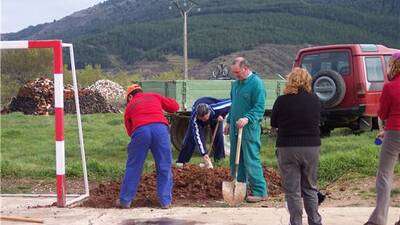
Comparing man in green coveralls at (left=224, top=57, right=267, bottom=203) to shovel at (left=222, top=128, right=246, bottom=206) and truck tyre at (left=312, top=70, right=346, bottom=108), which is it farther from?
truck tyre at (left=312, top=70, right=346, bottom=108)

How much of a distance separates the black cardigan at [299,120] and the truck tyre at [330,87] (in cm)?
717

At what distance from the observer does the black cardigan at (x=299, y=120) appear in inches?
278

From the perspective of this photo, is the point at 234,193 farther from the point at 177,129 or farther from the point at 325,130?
the point at 325,130

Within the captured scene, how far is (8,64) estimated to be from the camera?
52.8 metres

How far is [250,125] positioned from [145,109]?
1290 mm

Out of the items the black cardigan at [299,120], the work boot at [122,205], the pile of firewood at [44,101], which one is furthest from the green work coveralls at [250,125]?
the pile of firewood at [44,101]

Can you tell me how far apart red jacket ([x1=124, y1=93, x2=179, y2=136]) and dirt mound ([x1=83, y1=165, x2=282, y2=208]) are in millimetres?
1003

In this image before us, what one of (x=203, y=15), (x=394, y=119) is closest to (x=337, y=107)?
(x=394, y=119)

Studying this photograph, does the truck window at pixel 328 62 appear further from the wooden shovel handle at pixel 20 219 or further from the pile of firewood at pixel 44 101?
the pile of firewood at pixel 44 101

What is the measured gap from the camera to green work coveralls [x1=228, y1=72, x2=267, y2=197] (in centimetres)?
898

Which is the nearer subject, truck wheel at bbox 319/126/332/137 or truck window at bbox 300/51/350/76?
truck window at bbox 300/51/350/76

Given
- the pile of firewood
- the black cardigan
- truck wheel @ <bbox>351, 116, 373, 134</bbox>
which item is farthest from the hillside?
the black cardigan

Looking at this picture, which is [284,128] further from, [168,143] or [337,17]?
[337,17]

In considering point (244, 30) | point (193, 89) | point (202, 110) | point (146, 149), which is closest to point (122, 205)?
point (146, 149)
